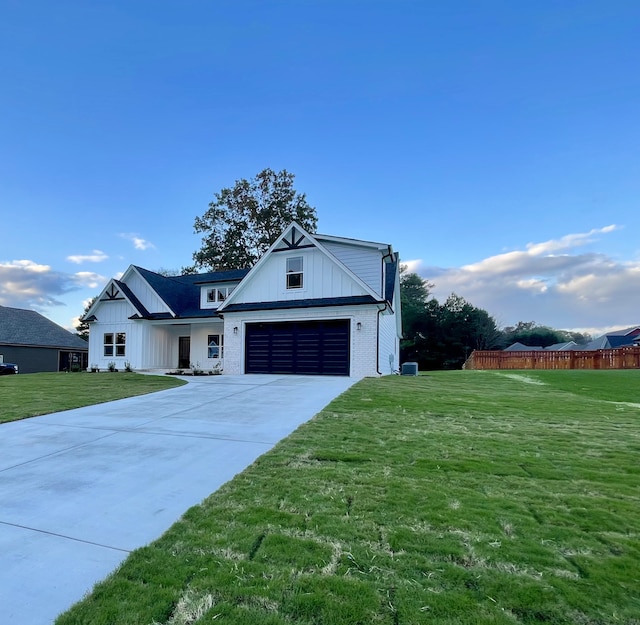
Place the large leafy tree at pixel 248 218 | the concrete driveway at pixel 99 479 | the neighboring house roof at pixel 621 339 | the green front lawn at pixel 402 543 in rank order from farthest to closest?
1. the neighboring house roof at pixel 621 339
2. the large leafy tree at pixel 248 218
3. the concrete driveway at pixel 99 479
4. the green front lawn at pixel 402 543

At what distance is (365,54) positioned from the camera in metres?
13.6

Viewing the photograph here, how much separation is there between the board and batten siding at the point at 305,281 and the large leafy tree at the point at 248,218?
19234mm

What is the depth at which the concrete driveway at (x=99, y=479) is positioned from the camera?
8.35ft

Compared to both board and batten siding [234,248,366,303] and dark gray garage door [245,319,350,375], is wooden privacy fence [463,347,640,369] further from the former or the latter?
board and batten siding [234,248,366,303]

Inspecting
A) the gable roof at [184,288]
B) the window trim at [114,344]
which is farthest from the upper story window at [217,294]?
the window trim at [114,344]

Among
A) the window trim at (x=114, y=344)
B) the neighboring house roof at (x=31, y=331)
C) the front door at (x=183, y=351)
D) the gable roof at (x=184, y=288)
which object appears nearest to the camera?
the gable roof at (x=184, y=288)

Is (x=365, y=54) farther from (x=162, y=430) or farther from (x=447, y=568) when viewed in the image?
(x=447, y=568)

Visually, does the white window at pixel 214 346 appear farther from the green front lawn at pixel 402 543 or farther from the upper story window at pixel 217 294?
the green front lawn at pixel 402 543

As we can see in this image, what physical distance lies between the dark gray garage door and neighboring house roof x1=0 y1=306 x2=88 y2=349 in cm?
2363

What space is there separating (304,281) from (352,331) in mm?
3218

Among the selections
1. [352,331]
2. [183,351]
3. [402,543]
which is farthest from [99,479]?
[183,351]

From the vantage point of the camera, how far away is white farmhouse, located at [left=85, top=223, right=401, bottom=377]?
15.6 m

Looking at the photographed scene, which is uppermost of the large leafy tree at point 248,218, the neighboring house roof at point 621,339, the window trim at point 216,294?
the large leafy tree at point 248,218

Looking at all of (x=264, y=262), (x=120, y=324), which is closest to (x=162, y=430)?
(x=264, y=262)
